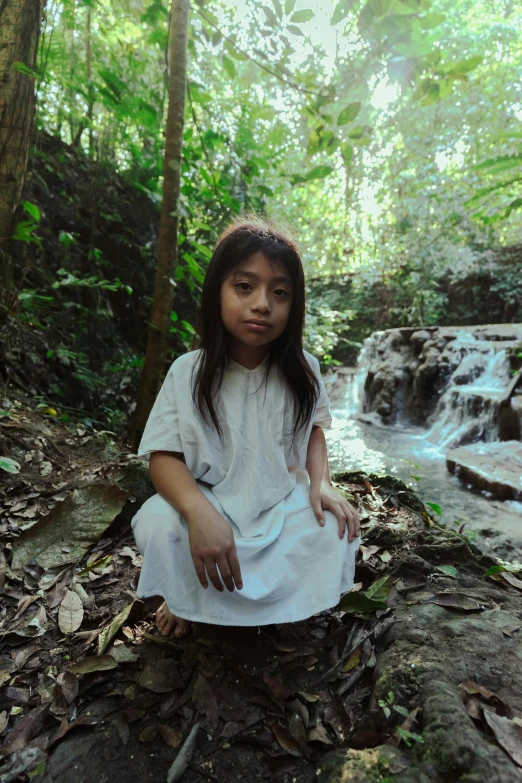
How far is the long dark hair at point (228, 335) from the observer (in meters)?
1.37

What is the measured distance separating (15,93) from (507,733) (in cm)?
310

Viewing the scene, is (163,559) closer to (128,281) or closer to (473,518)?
(473,518)

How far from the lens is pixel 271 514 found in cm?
141

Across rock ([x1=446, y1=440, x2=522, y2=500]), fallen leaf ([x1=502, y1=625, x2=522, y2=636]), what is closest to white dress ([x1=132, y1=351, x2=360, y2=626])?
fallen leaf ([x1=502, y1=625, x2=522, y2=636])

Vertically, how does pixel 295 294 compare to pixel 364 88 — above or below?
below

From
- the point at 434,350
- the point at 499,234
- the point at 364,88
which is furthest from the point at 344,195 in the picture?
the point at 434,350

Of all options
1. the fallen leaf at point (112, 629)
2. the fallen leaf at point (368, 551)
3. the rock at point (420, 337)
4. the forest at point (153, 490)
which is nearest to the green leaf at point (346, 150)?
the forest at point (153, 490)

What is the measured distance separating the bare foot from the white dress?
7.4 inches

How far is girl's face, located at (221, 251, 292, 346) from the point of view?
134 cm

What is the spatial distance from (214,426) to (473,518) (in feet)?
10.7

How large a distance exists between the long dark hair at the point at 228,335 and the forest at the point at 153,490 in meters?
0.25

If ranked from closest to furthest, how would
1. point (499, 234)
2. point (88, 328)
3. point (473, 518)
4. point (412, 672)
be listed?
point (412, 672) < point (473, 518) < point (88, 328) < point (499, 234)

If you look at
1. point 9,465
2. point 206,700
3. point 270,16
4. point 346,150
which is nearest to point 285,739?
point 206,700

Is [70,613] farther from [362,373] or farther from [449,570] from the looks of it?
[362,373]
